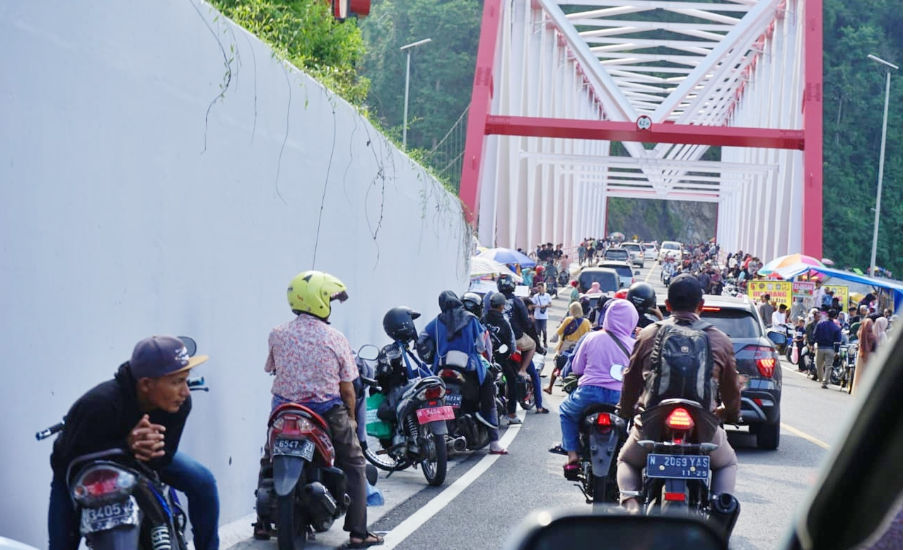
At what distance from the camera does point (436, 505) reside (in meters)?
8.08

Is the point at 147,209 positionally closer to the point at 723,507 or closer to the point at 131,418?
the point at 131,418

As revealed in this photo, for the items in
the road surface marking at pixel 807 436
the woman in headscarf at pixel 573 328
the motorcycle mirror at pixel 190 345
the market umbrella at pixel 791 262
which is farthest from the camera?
the market umbrella at pixel 791 262

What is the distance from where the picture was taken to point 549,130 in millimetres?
35688

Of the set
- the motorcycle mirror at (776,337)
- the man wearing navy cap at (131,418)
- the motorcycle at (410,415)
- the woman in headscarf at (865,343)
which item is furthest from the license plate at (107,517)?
the woman in headscarf at (865,343)

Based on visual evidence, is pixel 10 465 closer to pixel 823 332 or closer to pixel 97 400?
pixel 97 400

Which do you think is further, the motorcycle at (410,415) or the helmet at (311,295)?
the motorcycle at (410,415)

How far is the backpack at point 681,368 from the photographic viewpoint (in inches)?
219

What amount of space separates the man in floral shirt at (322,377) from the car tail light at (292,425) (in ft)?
0.96

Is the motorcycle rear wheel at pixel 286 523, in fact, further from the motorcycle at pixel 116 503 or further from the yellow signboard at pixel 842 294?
the yellow signboard at pixel 842 294

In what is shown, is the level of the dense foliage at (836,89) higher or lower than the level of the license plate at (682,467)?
higher

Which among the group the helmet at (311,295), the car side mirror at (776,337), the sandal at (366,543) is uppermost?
the helmet at (311,295)

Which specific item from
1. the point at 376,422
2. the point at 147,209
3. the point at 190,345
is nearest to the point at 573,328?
the point at 376,422

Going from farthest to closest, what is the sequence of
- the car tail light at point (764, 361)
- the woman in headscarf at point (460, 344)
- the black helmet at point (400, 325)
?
the car tail light at point (764, 361), the woman in headscarf at point (460, 344), the black helmet at point (400, 325)

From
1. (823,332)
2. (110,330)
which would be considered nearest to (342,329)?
(110,330)
